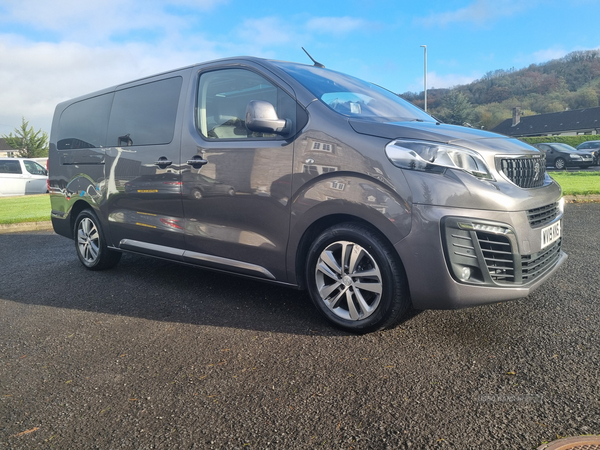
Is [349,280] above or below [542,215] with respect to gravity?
below

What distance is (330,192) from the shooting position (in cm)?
313

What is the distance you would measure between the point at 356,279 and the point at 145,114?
107 inches

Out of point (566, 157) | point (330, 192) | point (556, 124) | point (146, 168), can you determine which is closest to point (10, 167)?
point (146, 168)

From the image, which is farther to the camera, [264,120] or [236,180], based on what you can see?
[236,180]

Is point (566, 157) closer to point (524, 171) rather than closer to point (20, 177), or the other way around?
point (524, 171)

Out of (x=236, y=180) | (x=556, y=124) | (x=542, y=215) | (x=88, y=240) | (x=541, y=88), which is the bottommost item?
(x=88, y=240)

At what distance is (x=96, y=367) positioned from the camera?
2.89 metres

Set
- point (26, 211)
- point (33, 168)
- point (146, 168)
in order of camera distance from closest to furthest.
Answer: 1. point (146, 168)
2. point (26, 211)
3. point (33, 168)

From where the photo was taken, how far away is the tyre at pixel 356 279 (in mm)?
2990

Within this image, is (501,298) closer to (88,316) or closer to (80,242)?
(88,316)

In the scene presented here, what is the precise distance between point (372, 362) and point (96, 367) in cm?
166

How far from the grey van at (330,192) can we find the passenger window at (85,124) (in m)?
0.39

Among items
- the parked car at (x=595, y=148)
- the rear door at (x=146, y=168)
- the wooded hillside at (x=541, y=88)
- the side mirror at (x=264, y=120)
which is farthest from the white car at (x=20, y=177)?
the wooded hillside at (x=541, y=88)

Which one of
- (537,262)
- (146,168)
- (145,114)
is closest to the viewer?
(537,262)
